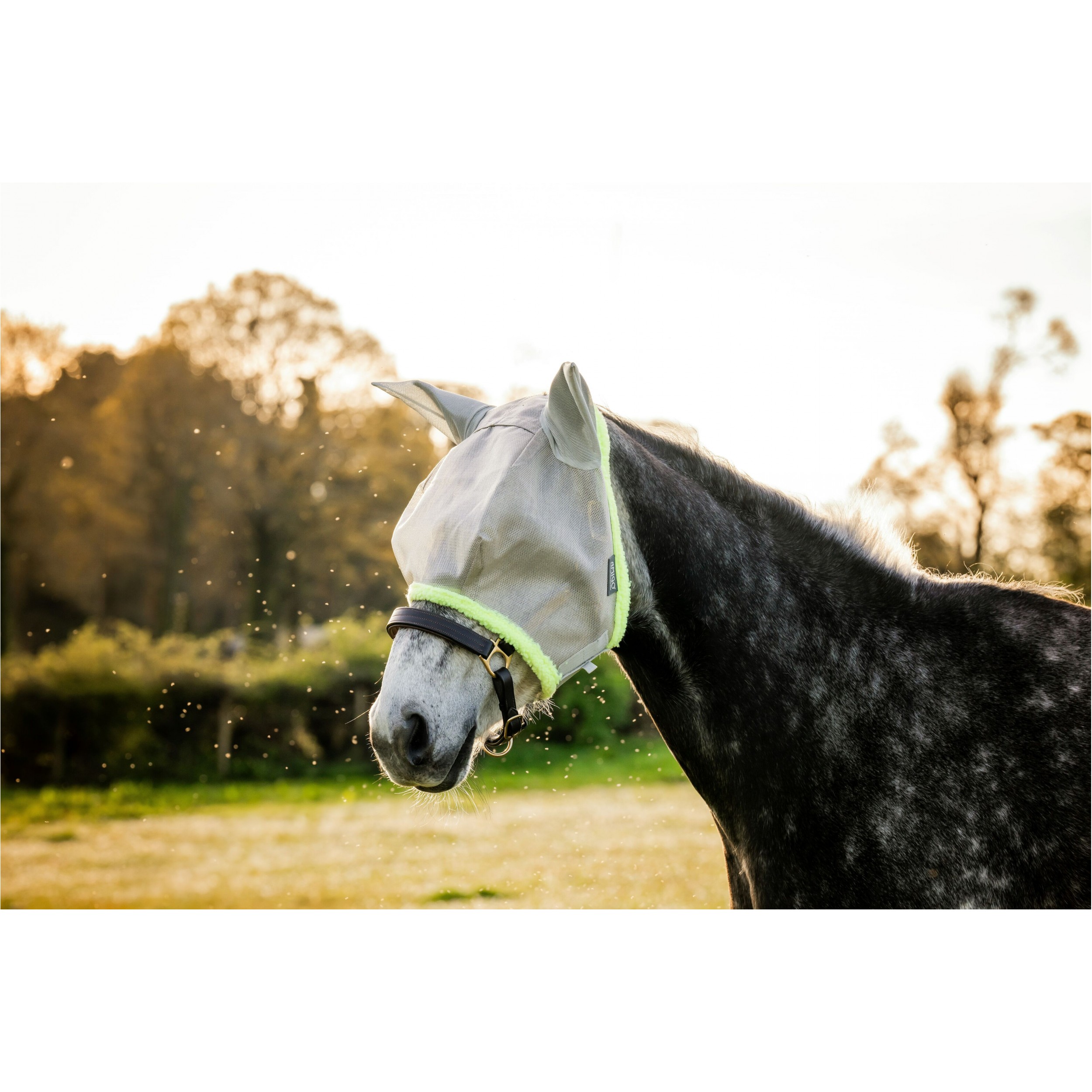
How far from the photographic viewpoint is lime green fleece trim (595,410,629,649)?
2092mm

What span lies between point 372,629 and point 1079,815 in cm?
1144

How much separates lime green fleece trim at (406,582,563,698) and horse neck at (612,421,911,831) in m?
0.36

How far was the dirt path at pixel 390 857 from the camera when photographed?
7.62 metres

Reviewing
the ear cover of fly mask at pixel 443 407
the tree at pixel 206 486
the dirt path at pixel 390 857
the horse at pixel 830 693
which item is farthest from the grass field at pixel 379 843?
the ear cover of fly mask at pixel 443 407

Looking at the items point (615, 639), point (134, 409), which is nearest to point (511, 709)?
→ point (615, 639)

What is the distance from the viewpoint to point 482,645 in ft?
6.35

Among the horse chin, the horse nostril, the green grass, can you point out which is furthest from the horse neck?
the green grass

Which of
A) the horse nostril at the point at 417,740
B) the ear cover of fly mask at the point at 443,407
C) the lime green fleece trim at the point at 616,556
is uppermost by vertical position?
the ear cover of fly mask at the point at 443,407

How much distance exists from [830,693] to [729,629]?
36 centimetres

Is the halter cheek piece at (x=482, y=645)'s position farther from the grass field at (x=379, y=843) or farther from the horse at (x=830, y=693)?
the grass field at (x=379, y=843)

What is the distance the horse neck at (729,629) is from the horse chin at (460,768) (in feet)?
1.95

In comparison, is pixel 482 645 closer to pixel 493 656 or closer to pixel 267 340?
pixel 493 656

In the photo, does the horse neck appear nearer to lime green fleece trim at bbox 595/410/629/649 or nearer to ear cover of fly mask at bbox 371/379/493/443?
lime green fleece trim at bbox 595/410/629/649

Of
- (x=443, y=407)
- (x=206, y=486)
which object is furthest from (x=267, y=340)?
(x=443, y=407)
